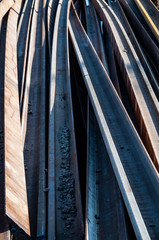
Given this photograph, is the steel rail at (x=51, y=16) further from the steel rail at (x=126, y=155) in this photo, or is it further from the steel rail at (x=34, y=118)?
the steel rail at (x=126, y=155)

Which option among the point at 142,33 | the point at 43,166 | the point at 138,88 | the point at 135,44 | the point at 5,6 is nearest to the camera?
the point at 43,166

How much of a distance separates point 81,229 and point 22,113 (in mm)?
8018

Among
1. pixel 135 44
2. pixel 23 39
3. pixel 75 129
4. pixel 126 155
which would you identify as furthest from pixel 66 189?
pixel 23 39

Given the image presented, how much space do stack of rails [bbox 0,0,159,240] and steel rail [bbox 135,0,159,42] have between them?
0.33 feet

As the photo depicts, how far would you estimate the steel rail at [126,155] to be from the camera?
13.8 meters

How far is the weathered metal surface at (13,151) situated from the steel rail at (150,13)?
35.3 ft

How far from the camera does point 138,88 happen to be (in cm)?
2147

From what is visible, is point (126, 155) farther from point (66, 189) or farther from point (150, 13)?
point (150, 13)

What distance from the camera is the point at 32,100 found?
2306 cm

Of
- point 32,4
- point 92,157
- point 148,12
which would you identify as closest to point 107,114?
point 92,157

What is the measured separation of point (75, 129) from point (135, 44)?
8.29m

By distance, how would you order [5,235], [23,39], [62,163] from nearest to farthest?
[5,235] < [62,163] < [23,39]

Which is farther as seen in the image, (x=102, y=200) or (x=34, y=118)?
(x=34, y=118)

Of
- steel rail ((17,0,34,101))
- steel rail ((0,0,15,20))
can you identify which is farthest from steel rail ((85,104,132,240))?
steel rail ((0,0,15,20))
